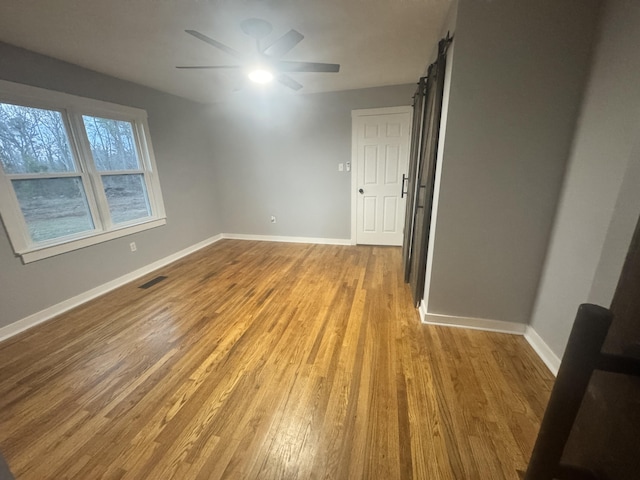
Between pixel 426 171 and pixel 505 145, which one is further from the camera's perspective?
pixel 426 171

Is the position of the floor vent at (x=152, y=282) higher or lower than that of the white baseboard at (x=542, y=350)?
lower

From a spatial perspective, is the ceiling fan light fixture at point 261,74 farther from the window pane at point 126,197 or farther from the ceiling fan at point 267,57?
the window pane at point 126,197

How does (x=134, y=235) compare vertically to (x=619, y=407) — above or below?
below

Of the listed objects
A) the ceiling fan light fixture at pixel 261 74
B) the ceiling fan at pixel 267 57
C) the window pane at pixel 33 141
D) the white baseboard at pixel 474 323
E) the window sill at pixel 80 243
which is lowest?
the white baseboard at pixel 474 323

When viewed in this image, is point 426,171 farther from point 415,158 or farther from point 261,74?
point 261,74

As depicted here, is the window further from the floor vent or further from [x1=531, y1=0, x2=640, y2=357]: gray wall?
[x1=531, y1=0, x2=640, y2=357]: gray wall

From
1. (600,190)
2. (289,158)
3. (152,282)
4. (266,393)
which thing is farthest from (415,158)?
(152,282)

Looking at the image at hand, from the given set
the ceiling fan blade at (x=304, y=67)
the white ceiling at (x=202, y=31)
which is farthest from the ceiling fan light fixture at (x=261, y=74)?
the white ceiling at (x=202, y=31)

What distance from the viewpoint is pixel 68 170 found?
2.64 m

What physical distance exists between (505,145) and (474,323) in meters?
1.39

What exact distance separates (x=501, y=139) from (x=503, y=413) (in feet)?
5.48

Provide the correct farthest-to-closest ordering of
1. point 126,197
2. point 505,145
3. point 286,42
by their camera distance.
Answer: point 126,197
point 286,42
point 505,145

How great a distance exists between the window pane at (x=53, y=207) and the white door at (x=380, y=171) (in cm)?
344

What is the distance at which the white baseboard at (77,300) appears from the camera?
88.1 inches
